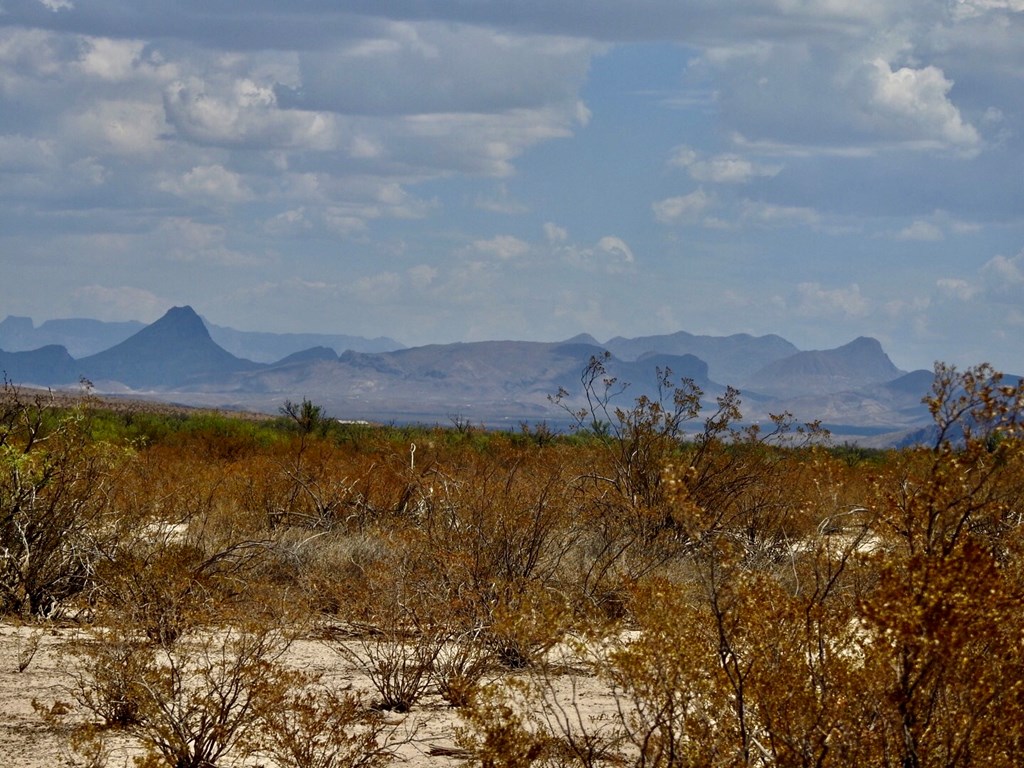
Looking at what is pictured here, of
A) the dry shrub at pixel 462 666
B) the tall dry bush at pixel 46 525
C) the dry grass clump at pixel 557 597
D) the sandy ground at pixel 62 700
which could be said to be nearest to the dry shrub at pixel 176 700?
the dry grass clump at pixel 557 597

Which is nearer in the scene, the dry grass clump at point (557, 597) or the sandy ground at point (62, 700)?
the dry grass clump at point (557, 597)

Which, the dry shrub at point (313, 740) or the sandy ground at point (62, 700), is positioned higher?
the dry shrub at point (313, 740)

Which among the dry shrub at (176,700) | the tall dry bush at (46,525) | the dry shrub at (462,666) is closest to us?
the dry shrub at (176,700)

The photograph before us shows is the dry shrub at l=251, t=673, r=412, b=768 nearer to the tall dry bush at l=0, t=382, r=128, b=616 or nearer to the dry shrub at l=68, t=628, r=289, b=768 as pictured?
the dry shrub at l=68, t=628, r=289, b=768

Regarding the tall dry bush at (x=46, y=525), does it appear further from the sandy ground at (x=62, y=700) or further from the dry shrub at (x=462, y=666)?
the dry shrub at (x=462, y=666)

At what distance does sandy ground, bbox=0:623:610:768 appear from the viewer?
7164 mm

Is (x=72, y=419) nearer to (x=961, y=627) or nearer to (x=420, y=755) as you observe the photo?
(x=420, y=755)

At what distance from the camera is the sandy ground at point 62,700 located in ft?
23.5

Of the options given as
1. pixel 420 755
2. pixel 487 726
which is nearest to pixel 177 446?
pixel 420 755

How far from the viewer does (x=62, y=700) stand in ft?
26.9

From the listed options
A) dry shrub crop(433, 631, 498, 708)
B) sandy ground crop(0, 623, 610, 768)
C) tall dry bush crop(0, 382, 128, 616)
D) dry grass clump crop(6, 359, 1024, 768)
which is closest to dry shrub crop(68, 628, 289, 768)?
dry grass clump crop(6, 359, 1024, 768)

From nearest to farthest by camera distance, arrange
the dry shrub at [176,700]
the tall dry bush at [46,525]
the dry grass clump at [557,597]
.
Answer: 1. the dry grass clump at [557,597]
2. the dry shrub at [176,700]
3. the tall dry bush at [46,525]

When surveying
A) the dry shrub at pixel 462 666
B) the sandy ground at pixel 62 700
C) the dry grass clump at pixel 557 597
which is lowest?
the sandy ground at pixel 62 700

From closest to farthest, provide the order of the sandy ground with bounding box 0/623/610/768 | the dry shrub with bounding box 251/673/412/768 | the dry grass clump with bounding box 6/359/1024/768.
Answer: the dry grass clump with bounding box 6/359/1024/768
the dry shrub with bounding box 251/673/412/768
the sandy ground with bounding box 0/623/610/768
